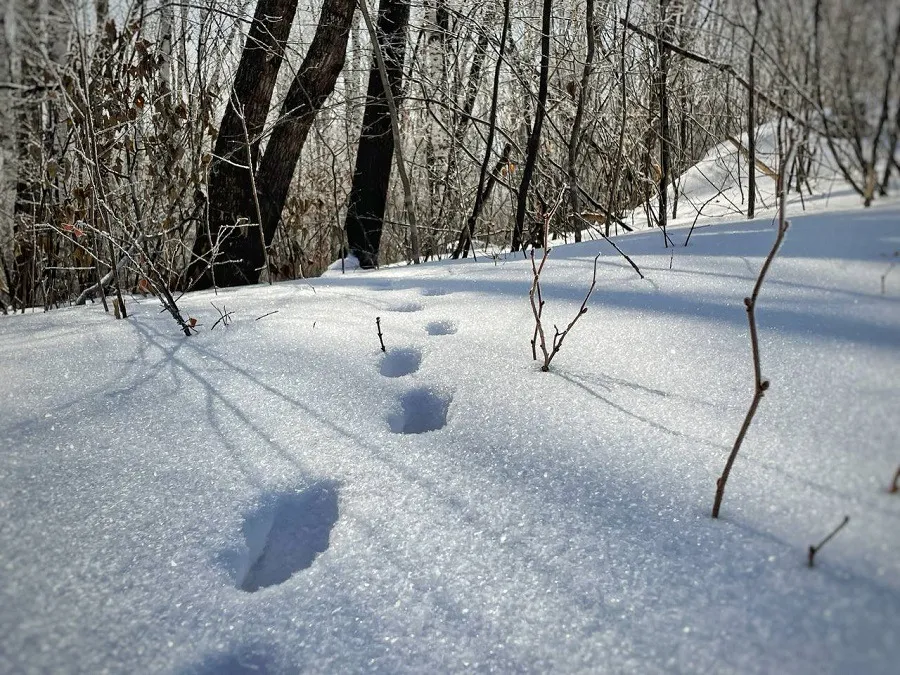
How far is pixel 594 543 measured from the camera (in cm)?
77

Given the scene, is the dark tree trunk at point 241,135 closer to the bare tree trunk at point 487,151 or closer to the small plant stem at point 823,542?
the bare tree trunk at point 487,151

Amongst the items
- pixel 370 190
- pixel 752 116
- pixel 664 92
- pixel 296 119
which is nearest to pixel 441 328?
pixel 752 116

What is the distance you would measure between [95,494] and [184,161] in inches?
122

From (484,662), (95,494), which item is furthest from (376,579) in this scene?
(95,494)

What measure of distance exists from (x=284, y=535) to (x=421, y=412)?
1.28 feet

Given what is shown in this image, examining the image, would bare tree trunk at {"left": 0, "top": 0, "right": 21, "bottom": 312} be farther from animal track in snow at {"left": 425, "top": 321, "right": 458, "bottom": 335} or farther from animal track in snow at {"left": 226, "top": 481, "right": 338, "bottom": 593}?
animal track in snow at {"left": 226, "top": 481, "right": 338, "bottom": 593}

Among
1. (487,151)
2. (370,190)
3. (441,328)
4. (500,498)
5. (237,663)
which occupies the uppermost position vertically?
(487,151)

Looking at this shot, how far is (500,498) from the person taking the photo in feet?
2.88

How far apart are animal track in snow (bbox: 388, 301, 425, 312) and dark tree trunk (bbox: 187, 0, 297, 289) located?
1994 millimetres

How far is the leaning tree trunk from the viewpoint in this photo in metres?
3.69

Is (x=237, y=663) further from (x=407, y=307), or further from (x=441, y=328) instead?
(x=407, y=307)

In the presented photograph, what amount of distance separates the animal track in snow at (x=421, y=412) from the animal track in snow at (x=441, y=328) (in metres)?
0.35

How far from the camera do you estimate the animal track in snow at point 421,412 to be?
1.16 meters

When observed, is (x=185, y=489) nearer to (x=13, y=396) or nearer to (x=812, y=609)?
(x=13, y=396)
